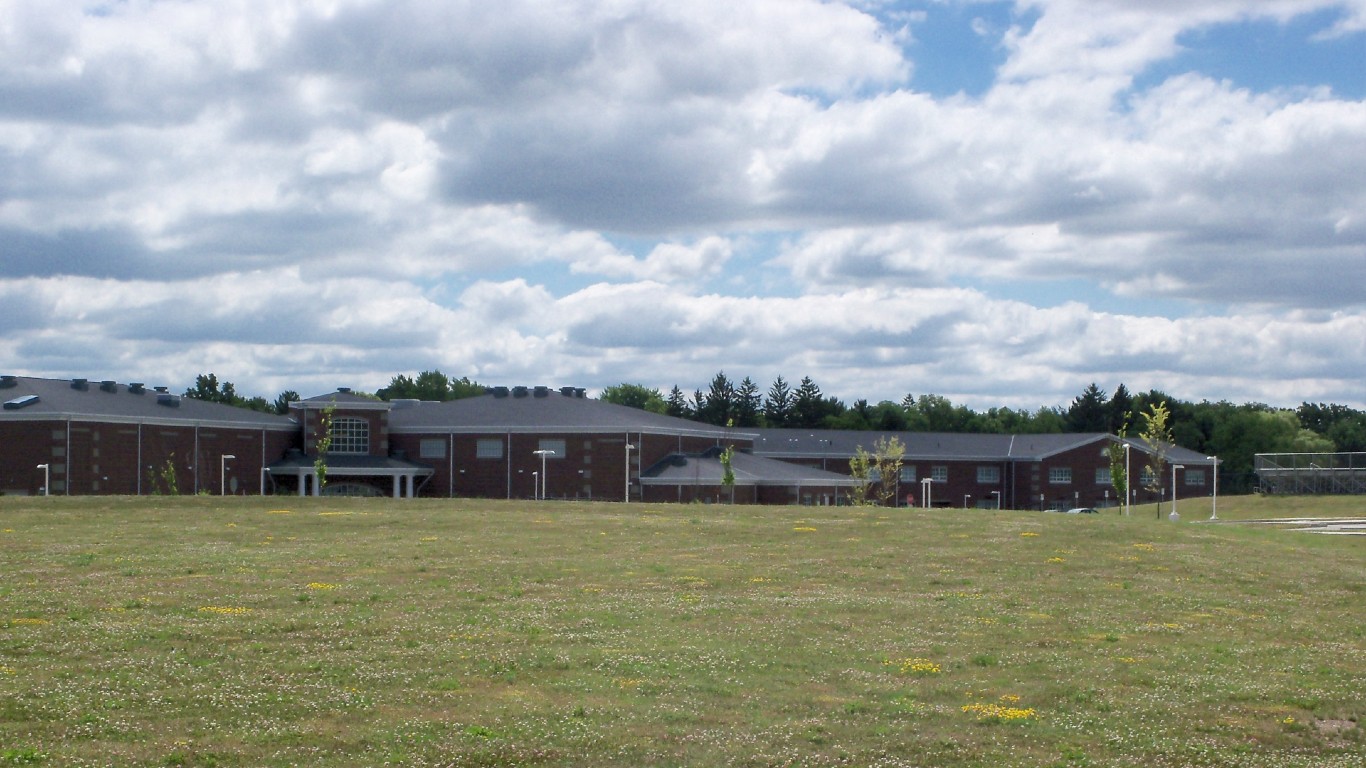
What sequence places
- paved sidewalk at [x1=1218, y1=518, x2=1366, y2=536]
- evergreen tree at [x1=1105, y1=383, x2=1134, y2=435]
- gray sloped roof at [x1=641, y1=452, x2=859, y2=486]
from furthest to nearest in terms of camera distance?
evergreen tree at [x1=1105, y1=383, x2=1134, y2=435]
gray sloped roof at [x1=641, y1=452, x2=859, y2=486]
paved sidewalk at [x1=1218, y1=518, x2=1366, y2=536]

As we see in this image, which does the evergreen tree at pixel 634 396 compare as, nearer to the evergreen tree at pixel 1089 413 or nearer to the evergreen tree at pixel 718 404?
the evergreen tree at pixel 718 404

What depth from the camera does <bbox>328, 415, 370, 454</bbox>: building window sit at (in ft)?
316

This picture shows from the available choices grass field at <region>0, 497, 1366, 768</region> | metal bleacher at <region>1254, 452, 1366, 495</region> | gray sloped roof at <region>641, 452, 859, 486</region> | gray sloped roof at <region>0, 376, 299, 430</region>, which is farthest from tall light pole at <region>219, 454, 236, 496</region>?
metal bleacher at <region>1254, 452, 1366, 495</region>

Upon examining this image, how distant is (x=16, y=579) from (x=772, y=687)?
53.3 feet

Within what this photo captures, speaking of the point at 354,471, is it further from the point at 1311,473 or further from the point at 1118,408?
the point at 1118,408

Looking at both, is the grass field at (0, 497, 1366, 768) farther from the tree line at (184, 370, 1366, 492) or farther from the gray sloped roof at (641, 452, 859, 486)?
the tree line at (184, 370, 1366, 492)

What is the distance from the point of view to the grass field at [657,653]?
16.3 m

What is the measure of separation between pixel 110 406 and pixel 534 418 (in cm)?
2792

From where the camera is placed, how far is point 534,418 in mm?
96062

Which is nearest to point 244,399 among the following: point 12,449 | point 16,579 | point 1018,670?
point 12,449

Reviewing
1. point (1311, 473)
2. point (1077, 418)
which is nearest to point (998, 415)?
point (1077, 418)

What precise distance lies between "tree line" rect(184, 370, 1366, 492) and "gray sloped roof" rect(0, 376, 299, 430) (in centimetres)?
6511

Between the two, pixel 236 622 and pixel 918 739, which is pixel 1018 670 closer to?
pixel 918 739

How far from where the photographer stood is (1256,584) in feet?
108
